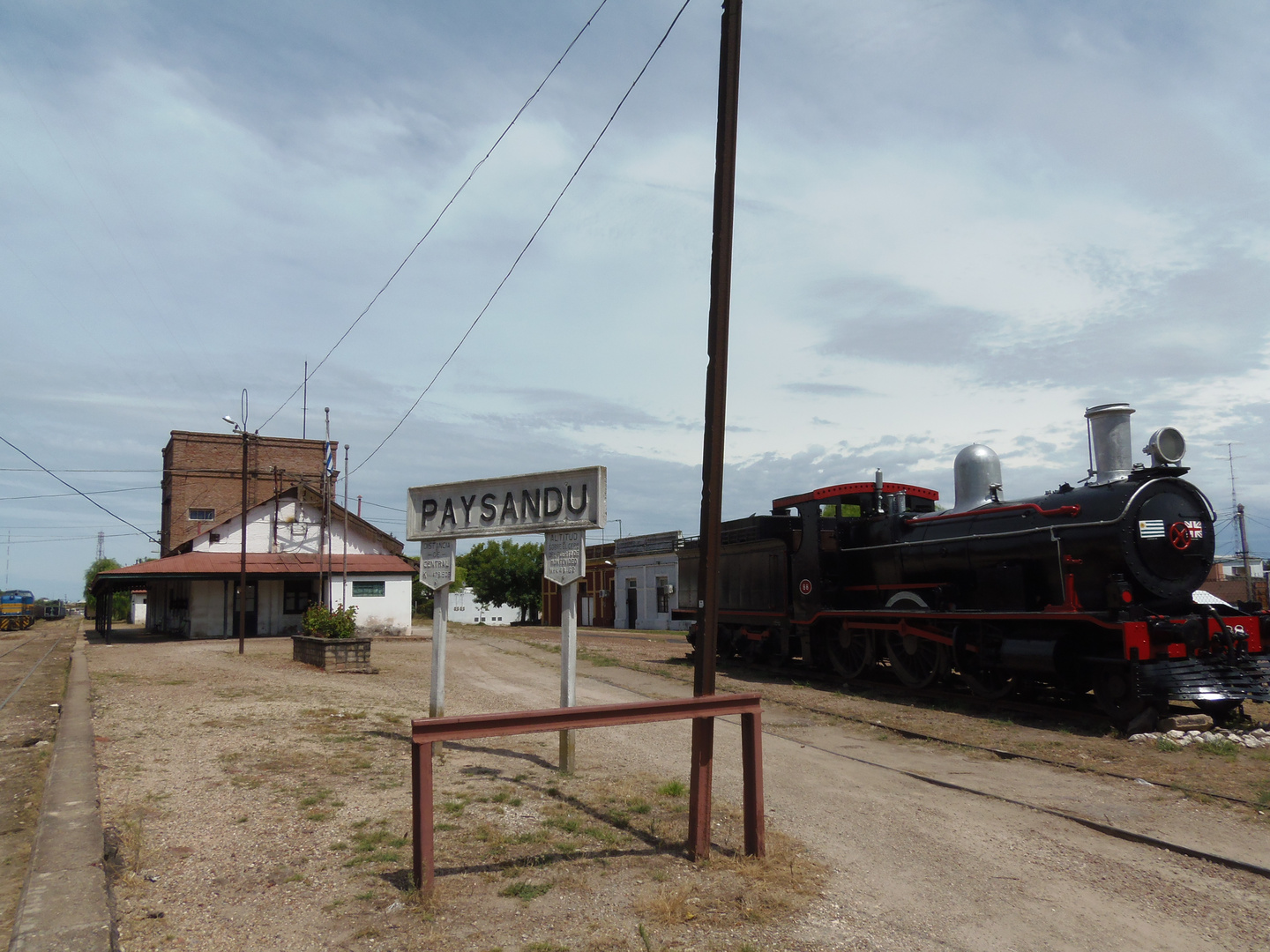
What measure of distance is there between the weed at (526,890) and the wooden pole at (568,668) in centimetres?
268

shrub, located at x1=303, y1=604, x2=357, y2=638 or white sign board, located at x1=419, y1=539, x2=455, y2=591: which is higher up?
white sign board, located at x1=419, y1=539, x2=455, y2=591

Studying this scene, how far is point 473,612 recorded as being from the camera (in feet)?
243

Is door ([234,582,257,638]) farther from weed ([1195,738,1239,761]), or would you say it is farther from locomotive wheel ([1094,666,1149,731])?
weed ([1195,738,1239,761])

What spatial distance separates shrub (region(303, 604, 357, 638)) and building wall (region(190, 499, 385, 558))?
11523 millimetres

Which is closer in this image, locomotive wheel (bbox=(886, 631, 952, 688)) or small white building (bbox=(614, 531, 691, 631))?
locomotive wheel (bbox=(886, 631, 952, 688))

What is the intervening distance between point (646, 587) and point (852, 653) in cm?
2918

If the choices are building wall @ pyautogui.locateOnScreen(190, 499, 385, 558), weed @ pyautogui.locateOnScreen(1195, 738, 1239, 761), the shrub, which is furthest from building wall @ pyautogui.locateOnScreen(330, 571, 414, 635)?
weed @ pyautogui.locateOnScreen(1195, 738, 1239, 761)

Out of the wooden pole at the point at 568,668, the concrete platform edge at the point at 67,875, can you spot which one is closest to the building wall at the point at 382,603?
the concrete platform edge at the point at 67,875

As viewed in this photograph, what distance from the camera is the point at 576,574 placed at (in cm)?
775

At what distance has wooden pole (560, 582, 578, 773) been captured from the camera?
7.57 metres

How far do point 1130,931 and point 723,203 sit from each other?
489 cm

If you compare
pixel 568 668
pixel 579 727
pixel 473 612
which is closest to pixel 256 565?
pixel 568 668

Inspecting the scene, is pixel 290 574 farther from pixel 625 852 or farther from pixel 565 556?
pixel 625 852

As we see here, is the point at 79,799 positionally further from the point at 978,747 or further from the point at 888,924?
the point at 978,747
